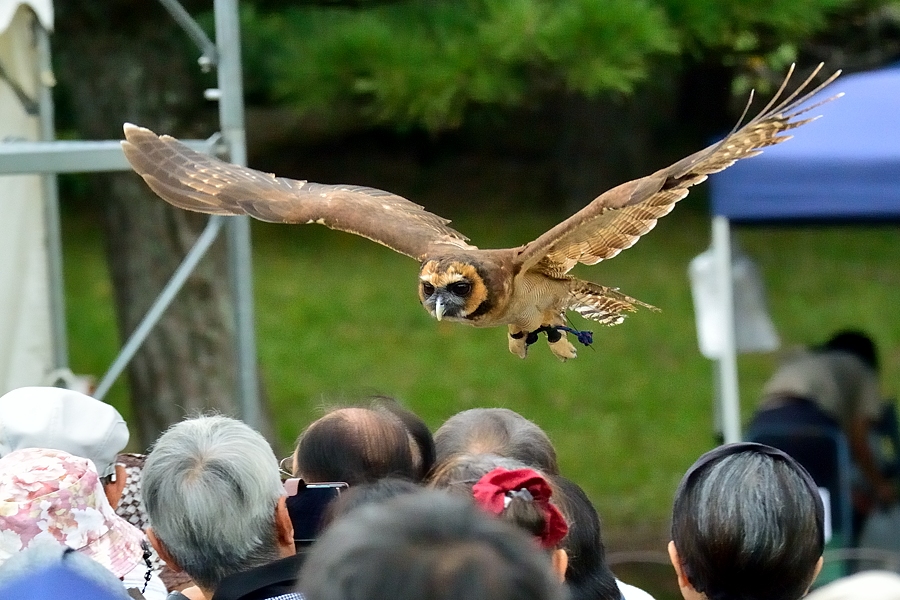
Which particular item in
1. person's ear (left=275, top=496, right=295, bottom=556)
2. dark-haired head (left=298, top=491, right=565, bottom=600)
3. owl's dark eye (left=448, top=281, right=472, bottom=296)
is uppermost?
owl's dark eye (left=448, top=281, right=472, bottom=296)

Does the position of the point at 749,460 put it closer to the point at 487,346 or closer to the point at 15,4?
the point at 15,4

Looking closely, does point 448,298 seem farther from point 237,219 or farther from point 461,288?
point 237,219

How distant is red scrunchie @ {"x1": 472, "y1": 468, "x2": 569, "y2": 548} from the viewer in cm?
188

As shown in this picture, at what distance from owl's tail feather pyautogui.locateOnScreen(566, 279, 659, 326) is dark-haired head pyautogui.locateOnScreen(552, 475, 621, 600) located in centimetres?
189

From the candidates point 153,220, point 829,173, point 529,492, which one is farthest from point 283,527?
point 153,220

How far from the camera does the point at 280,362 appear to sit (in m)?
8.77

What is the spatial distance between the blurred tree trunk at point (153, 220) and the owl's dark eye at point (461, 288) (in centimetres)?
198

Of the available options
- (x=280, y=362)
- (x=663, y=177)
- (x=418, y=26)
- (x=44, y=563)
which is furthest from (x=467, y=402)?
(x=44, y=563)

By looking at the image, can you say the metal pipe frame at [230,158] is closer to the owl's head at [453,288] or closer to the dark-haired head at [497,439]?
the owl's head at [453,288]

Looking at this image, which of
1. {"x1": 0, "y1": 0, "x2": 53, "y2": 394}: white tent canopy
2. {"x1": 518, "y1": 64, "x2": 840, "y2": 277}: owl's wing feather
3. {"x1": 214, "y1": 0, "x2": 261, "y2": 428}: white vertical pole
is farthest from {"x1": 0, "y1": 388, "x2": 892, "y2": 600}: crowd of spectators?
{"x1": 0, "y1": 0, "x2": 53, "y2": 394}: white tent canopy

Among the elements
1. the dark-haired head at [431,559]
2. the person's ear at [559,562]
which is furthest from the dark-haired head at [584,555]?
the dark-haired head at [431,559]

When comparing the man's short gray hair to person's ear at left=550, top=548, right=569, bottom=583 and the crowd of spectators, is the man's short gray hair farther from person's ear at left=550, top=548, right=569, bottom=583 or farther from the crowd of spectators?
person's ear at left=550, top=548, right=569, bottom=583

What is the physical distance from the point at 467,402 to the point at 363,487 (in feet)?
19.7

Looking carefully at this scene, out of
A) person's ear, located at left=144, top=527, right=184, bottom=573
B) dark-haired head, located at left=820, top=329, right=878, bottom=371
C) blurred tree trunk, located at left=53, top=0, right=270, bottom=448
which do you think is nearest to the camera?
person's ear, located at left=144, top=527, right=184, bottom=573
